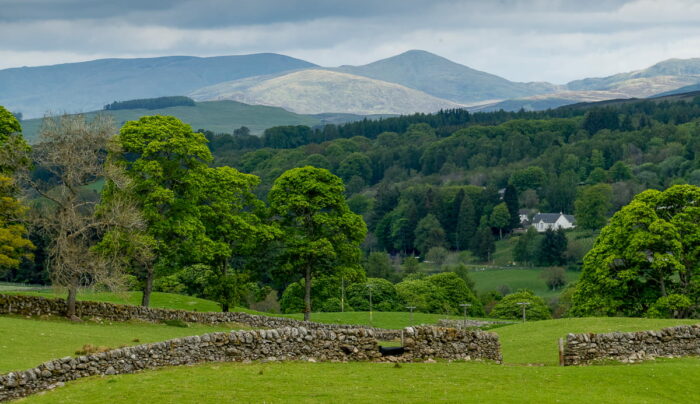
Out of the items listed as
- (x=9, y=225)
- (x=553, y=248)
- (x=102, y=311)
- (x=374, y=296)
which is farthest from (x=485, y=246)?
(x=9, y=225)

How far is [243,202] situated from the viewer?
58969 mm

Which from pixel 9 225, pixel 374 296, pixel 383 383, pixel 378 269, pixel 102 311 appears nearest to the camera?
pixel 383 383

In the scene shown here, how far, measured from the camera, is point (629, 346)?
2962 cm

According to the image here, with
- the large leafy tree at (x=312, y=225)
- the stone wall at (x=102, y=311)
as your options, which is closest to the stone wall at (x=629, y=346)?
the stone wall at (x=102, y=311)

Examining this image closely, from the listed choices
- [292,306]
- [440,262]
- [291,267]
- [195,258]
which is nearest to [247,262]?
[291,267]

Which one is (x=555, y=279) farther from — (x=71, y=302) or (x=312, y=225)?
(x=71, y=302)

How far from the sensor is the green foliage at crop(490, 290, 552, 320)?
9288cm

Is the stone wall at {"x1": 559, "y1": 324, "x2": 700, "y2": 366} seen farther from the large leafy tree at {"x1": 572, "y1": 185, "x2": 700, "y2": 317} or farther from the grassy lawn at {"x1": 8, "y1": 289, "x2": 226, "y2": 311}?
the grassy lawn at {"x1": 8, "y1": 289, "x2": 226, "y2": 311}

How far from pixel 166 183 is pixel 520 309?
51.7 m

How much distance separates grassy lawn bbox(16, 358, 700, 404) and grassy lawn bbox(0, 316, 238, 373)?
5592 millimetres

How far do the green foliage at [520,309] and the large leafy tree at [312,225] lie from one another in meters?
37.0

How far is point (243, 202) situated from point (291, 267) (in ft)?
17.7

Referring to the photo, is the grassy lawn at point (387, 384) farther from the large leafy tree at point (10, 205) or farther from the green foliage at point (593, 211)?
the green foliage at point (593, 211)

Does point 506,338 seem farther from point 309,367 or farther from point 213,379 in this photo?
point 213,379
